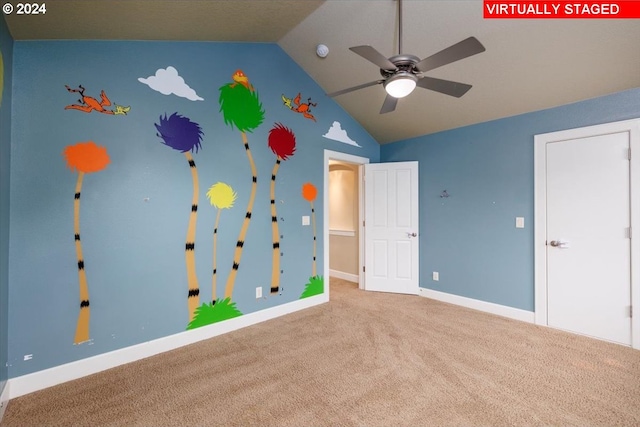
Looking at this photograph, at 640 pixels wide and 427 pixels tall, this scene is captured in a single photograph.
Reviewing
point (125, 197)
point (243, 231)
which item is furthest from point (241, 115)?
point (125, 197)

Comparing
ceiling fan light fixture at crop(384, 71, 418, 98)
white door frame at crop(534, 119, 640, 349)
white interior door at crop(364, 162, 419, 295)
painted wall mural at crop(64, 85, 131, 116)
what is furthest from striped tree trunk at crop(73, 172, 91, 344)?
white door frame at crop(534, 119, 640, 349)

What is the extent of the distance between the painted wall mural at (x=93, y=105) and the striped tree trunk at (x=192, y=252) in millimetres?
605

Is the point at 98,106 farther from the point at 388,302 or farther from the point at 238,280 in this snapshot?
the point at 388,302

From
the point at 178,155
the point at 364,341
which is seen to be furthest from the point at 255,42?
the point at 364,341

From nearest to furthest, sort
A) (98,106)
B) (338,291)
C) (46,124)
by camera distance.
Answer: (46,124), (98,106), (338,291)

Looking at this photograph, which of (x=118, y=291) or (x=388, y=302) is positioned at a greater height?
(x=118, y=291)

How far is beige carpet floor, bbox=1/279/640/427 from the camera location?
1712 mm

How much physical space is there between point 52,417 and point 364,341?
2320mm

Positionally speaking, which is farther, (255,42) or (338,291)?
(338,291)

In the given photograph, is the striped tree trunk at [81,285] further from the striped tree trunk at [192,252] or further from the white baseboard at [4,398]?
the striped tree trunk at [192,252]

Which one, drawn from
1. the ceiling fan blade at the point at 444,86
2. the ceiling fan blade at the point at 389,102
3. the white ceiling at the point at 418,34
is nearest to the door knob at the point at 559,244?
the white ceiling at the point at 418,34

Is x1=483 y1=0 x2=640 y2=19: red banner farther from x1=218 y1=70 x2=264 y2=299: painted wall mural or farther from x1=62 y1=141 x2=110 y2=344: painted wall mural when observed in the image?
x1=62 y1=141 x2=110 y2=344: painted wall mural

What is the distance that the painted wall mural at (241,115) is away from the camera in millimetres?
2965

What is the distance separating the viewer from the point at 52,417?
1.73 m
